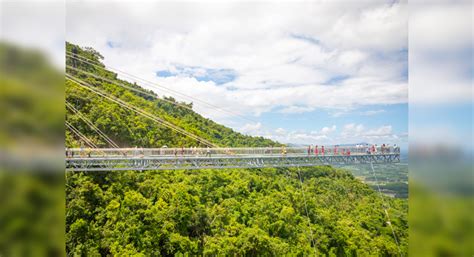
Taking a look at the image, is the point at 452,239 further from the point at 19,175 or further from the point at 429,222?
the point at 19,175

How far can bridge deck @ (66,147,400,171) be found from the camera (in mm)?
8141

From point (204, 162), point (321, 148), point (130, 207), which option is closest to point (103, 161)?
point (204, 162)

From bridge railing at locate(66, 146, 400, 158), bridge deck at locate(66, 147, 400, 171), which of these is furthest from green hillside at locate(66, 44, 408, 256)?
bridge railing at locate(66, 146, 400, 158)

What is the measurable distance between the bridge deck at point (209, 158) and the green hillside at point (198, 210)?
7.62 ft

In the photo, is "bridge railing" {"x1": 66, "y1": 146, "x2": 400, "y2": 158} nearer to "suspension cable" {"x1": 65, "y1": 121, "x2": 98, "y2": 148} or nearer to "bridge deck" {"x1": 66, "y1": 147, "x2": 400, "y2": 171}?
"bridge deck" {"x1": 66, "y1": 147, "x2": 400, "y2": 171}

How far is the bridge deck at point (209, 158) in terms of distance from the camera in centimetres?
814

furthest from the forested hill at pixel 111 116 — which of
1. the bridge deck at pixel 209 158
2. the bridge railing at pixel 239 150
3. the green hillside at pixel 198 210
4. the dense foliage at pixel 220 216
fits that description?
the bridge deck at pixel 209 158

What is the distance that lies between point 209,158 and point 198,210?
4324 millimetres

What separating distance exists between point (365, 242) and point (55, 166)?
14.0 metres

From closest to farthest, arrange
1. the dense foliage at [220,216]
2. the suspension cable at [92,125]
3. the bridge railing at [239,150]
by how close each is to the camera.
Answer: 1. the bridge railing at [239,150]
2. the dense foliage at [220,216]
3. the suspension cable at [92,125]

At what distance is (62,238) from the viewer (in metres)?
1.70

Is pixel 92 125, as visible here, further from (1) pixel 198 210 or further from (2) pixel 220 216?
(2) pixel 220 216

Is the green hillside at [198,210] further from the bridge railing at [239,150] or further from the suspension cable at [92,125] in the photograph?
the bridge railing at [239,150]

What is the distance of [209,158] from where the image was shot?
Answer: 8.58 metres
